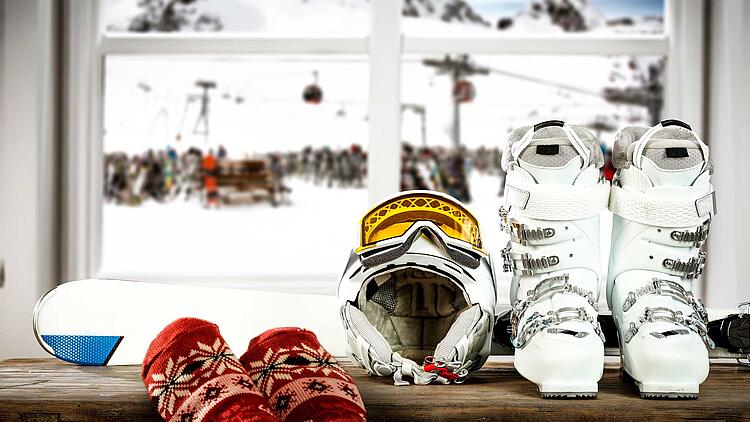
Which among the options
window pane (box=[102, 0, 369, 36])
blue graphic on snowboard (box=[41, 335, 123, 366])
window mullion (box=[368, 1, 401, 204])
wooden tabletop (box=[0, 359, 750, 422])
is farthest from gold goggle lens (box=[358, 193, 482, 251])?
window pane (box=[102, 0, 369, 36])

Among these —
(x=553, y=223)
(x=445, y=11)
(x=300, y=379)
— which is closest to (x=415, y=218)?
(x=553, y=223)

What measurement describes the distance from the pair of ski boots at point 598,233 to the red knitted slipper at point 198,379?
1.14 feet

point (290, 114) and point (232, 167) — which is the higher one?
point (290, 114)

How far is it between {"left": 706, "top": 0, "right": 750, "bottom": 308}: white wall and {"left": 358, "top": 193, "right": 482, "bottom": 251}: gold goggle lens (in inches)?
41.2

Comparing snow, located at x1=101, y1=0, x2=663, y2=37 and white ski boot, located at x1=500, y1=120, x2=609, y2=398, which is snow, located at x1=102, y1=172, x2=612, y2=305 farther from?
white ski boot, located at x1=500, y1=120, x2=609, y2=398

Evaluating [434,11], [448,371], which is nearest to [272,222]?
[434,11]

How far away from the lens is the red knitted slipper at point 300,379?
792 mm

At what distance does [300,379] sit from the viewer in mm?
840

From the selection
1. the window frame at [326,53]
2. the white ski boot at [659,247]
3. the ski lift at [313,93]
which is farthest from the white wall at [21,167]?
the white ski boot at [659,247]

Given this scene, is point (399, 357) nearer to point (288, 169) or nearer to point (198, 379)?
point (198, 379)

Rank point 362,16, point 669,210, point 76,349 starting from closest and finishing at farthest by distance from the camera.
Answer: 1. point 669,210
2. point 76,349
3. point 362,16

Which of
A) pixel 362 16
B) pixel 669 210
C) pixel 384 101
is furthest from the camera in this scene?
pixel 362 16

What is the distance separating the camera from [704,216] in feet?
3.11

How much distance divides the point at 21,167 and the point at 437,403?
1445 mm
